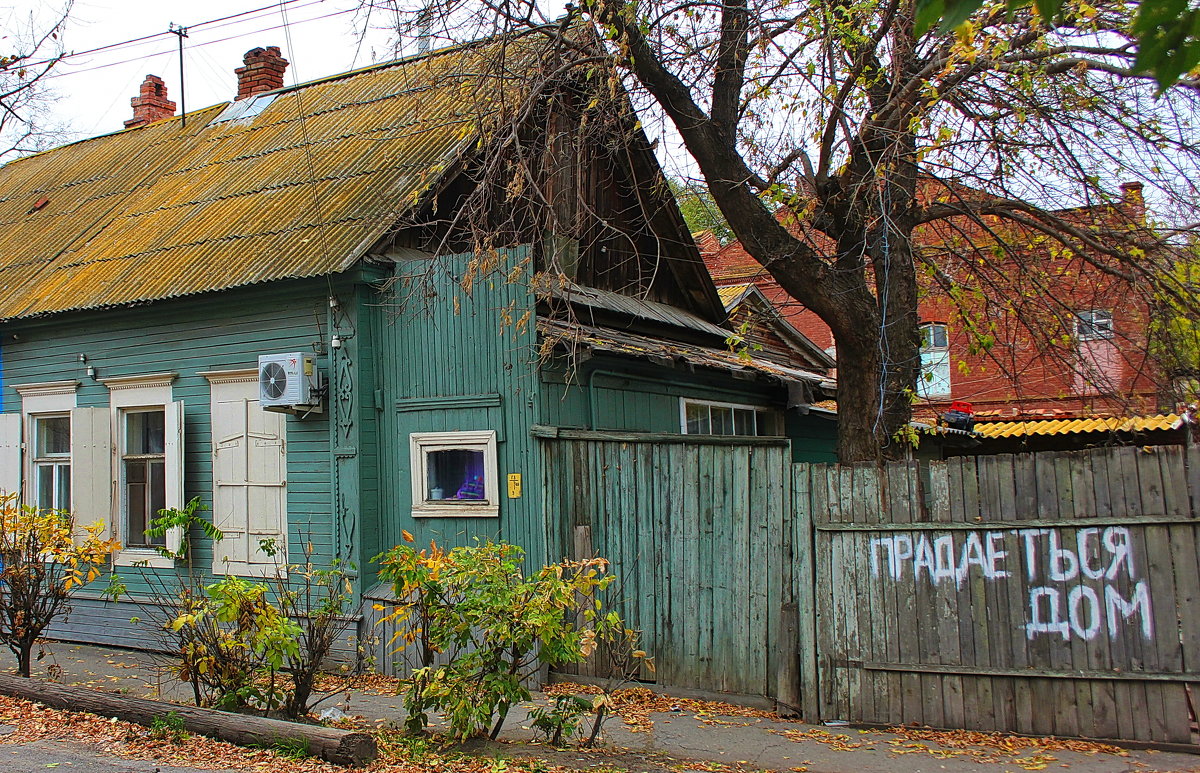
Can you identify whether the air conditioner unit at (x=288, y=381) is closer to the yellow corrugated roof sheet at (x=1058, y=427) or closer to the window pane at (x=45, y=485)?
the window pane at (x=45, y=485)

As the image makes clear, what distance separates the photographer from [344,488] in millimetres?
9062

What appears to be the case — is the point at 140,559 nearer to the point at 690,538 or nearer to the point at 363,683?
the point at 363,683

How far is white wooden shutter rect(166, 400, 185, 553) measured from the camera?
10172mm

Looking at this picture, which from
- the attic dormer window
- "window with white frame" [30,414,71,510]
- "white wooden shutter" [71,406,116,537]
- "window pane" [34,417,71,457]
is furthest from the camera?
the attic dormer window

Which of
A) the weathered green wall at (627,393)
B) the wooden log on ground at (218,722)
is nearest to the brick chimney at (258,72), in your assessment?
the weathered green wall at (627,393)

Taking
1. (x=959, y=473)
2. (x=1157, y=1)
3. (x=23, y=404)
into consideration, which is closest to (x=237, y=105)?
(x=23, y=404)

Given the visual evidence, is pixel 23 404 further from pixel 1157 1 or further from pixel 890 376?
pixel 1157 1

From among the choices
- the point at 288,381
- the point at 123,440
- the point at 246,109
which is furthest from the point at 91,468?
the point at 246,109

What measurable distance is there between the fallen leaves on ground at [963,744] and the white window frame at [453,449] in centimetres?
312

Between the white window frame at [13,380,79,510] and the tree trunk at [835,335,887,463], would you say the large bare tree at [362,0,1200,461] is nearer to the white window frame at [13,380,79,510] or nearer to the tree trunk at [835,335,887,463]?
the tree trunk at [835,335,887,463]

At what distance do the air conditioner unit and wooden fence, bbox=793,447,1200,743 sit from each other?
4.64 meters

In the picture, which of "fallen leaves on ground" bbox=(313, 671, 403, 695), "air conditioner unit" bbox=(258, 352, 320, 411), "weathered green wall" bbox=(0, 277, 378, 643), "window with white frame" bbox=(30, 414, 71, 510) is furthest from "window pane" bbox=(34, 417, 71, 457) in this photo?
"fallen leaves on ground" bbox=(313, 671, 403, 695)

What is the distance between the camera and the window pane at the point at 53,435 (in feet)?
38.3

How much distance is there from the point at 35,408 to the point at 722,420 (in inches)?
326
